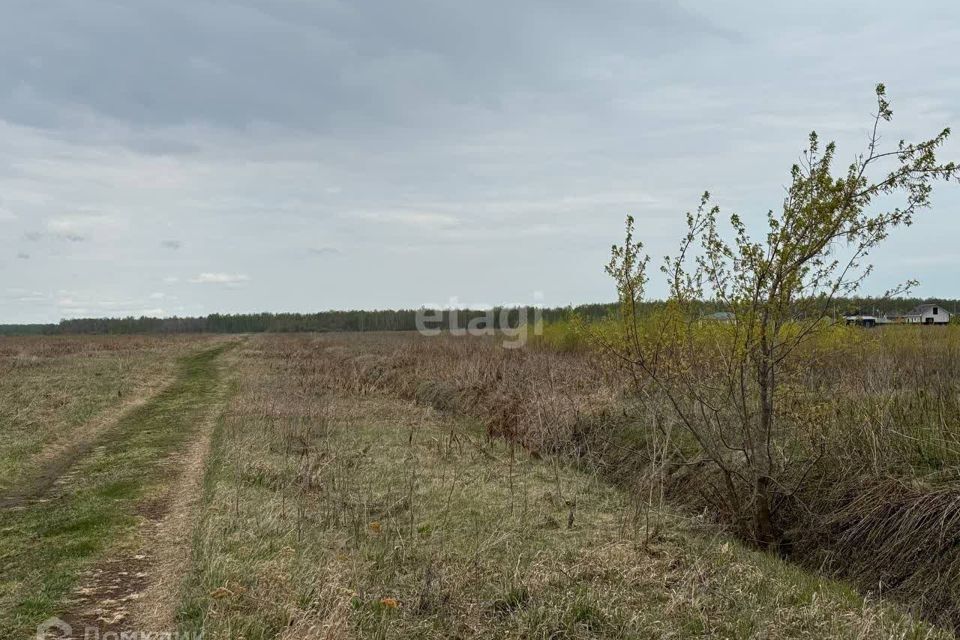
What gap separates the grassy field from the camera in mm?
4582

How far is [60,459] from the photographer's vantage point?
10406 mm

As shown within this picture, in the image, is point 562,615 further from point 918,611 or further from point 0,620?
point 0,620

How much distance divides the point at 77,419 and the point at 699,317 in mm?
12151

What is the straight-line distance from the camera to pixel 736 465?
302 inches

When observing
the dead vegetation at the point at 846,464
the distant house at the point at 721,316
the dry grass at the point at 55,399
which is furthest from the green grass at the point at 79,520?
the distant house at the point at 721,316

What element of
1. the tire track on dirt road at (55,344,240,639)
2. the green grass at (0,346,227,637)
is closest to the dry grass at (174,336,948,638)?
the tire track on dirt road at (55,344,240,639)

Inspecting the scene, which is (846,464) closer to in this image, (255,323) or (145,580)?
(145,580)

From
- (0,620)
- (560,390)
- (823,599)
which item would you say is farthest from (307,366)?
(823,599)

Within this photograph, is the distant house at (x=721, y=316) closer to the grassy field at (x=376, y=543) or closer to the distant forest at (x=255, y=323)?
the grassy field at (x=376, y=543)

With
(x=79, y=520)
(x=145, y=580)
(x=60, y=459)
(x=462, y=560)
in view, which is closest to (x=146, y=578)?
(x=145, y=580)

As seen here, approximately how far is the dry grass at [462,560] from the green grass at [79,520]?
896 mm

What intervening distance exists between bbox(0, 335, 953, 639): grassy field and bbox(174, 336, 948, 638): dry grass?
0.02 meters

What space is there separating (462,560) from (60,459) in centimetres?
807

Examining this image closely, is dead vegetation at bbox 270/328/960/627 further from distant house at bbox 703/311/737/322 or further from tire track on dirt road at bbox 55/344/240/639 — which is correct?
tire track on dirt road at bbox 55/344/240/639
